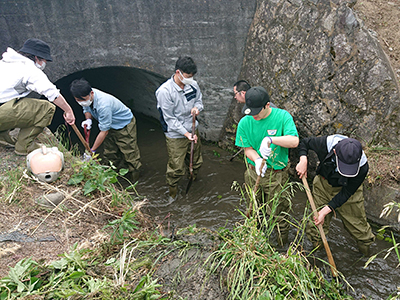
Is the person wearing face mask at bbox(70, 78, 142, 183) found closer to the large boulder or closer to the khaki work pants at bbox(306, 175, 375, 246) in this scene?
the large boulder

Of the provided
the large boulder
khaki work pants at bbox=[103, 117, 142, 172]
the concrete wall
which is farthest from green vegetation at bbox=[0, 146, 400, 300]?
the concrete wall

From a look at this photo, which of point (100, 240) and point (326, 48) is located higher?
point (326, 48)


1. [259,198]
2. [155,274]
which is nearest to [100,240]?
[155,274]

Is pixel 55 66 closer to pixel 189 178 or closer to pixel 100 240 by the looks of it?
pixel 189 178

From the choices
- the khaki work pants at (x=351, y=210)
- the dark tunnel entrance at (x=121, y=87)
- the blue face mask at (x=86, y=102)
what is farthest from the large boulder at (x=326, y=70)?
the blue face mask at (x=86, y=102)

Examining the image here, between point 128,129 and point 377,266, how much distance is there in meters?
3.82

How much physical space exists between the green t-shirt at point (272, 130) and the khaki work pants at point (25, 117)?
2.46 m

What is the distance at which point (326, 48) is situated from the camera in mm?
4453

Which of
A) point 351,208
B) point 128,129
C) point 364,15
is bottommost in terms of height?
point 128,129

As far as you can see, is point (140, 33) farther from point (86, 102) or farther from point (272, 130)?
point (272, 130)

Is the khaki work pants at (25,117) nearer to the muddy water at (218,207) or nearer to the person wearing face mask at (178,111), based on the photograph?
the person wearing face mask at (178,111)

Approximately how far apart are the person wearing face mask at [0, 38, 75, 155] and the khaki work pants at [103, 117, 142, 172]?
41.7 inches

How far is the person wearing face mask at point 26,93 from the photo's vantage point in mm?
3430

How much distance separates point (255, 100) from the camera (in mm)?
2928
